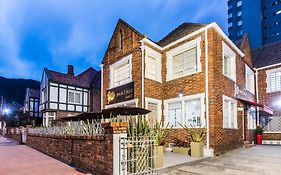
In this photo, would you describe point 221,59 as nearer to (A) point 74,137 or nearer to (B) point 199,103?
(B) point 199,103

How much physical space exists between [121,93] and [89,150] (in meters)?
7.56

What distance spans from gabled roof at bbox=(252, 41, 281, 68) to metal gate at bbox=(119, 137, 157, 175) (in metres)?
14.6

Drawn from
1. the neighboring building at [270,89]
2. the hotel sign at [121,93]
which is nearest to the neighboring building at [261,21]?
the neighboring building at [270,89]

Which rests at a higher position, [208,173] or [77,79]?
[77,79]

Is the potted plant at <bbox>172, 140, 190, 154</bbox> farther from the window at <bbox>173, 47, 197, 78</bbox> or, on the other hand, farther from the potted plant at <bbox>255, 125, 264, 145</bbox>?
the potted plant at <bbox>255, 125, 264, 145</bbox>

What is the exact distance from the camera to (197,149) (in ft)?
31.3

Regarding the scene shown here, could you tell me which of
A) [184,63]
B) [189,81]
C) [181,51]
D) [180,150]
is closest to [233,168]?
[180,150]

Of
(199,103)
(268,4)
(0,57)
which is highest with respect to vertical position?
(0,57)

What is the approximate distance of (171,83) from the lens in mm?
12906

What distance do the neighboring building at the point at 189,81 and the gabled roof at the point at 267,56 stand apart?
2.77m

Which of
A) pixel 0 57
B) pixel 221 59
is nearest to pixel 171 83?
pixel 221 59

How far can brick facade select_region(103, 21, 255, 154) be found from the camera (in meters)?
10.5

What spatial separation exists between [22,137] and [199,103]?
1614cm

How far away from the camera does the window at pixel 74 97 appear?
24969mm
